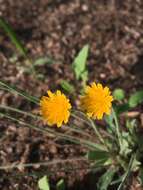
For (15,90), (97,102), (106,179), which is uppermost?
(15,90)

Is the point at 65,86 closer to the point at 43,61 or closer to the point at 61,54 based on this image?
the point at 43,61

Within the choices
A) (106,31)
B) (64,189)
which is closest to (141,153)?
(64,189)

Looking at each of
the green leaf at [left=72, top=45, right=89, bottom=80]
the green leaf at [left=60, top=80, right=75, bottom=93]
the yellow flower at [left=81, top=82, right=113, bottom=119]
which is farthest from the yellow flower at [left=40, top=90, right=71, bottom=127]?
the green leaf at [left=72, top=45, right=89, bottom=80]

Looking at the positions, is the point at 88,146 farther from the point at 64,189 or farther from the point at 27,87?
the point at 27,87

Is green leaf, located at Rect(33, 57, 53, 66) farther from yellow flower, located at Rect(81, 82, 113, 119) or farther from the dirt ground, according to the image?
yellow flower, located at Rect(81, 82, 113, 119)

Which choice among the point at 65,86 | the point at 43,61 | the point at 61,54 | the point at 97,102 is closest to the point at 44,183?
the point at 65,86
